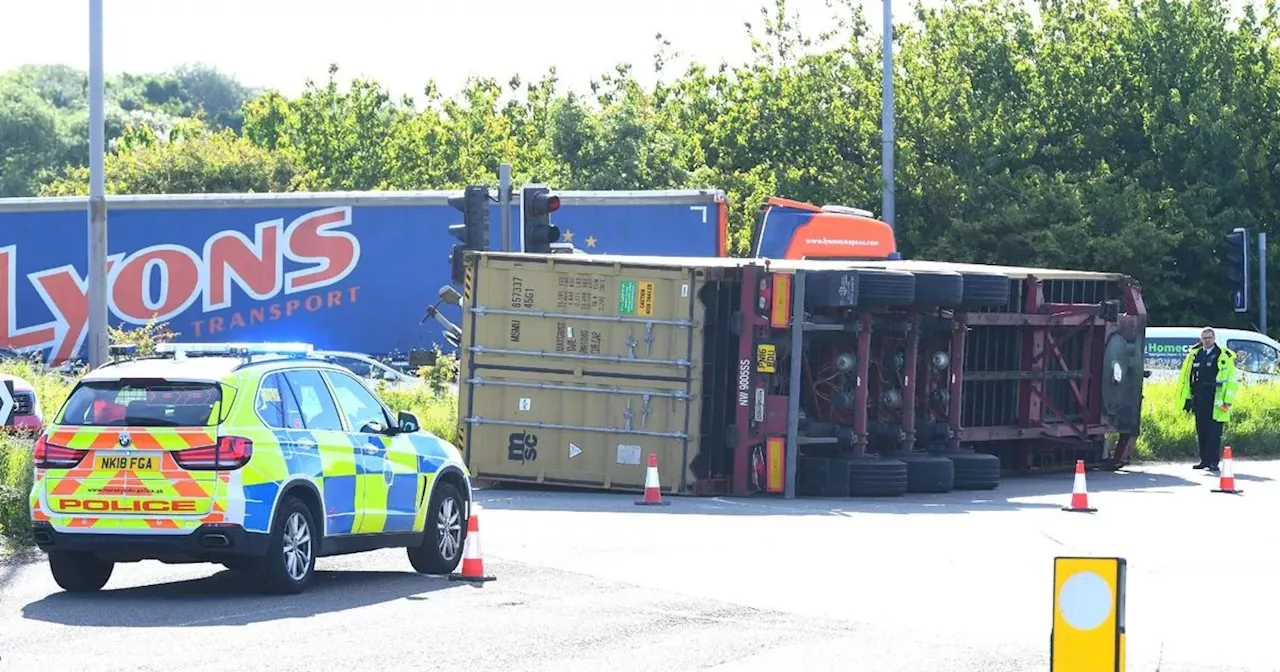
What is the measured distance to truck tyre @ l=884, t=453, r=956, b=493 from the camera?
71.1 ft

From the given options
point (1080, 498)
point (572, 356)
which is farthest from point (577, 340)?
point (1080, 498)

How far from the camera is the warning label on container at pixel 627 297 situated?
21.1 metres

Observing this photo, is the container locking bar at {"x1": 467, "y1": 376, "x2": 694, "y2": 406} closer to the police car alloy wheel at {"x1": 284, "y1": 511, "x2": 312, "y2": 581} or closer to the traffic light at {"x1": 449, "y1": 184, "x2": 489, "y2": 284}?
the traffic light at {"x1": 449, "y1": 184, "x2": 489, "y2": 284}

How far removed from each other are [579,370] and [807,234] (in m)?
6.07

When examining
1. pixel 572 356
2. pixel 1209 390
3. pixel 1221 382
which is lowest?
pixel 1209 390

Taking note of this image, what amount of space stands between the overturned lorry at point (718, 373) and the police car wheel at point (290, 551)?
8441 millimetres

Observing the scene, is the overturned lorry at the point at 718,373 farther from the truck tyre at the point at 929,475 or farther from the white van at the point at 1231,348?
the white van at the point at 1231,348

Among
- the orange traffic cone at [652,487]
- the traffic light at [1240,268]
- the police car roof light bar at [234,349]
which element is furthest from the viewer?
the traffic light at [1240,268]

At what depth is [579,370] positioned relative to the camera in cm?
2128

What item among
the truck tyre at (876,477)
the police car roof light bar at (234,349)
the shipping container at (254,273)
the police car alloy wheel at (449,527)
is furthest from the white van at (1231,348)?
the police car roof light bar at (234,349)

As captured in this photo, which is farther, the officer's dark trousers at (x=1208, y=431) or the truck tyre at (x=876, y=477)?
the officer's dark trousers at (x=1208, y=431)

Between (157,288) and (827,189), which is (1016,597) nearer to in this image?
(157,288)

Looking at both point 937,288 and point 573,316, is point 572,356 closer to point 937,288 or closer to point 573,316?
point 573,316

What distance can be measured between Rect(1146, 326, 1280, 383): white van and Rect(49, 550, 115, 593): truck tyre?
80.2ft
